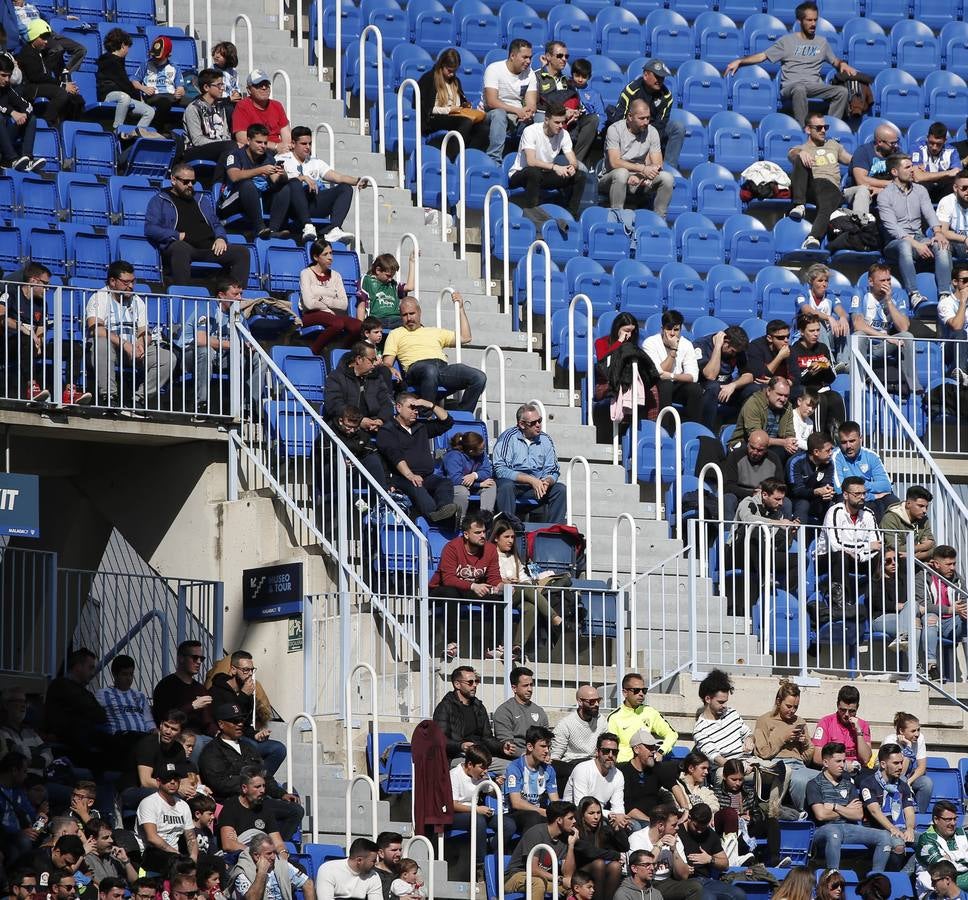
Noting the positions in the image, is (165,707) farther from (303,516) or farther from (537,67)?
(537,67)

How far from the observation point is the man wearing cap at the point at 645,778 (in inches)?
644

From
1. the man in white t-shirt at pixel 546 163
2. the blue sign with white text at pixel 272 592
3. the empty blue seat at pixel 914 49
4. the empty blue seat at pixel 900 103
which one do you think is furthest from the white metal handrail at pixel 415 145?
the empty blue seat at pixel 914 49

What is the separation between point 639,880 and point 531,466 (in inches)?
180

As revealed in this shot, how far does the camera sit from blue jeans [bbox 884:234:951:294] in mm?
22766

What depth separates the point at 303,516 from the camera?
1845 centimetres

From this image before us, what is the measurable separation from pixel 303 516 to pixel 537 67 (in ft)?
25.5

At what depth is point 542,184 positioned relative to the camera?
75.6 feet

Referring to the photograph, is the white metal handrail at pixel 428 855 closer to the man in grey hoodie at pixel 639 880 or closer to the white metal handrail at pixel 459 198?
the man in grey hoodie at pixel 639 880

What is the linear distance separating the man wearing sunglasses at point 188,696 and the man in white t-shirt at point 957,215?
9.25 metres

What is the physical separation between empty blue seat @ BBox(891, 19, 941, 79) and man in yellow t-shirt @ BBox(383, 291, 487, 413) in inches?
329

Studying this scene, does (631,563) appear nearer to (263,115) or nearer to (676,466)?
(676,466)

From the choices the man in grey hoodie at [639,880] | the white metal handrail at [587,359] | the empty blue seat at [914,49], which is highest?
the empty blue seat at [914,49]

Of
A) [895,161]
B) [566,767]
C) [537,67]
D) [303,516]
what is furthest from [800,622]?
[537,67]

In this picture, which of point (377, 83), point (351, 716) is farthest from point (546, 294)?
point (351, 716)
